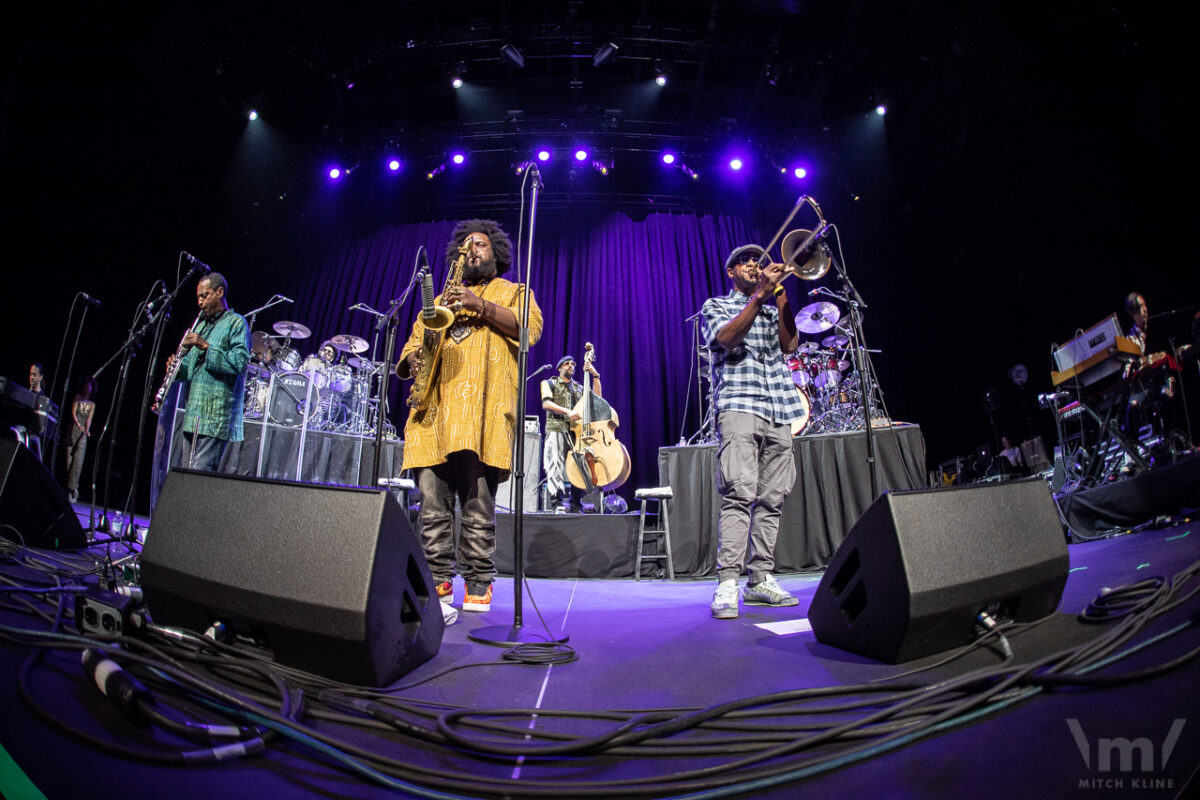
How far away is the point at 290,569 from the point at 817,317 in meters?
8.81

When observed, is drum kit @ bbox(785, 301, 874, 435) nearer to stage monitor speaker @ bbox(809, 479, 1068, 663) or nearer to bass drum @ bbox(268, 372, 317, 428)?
stage monitor speaker @ bbox(809, 479, 1068, 663)

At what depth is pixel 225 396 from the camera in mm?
3857

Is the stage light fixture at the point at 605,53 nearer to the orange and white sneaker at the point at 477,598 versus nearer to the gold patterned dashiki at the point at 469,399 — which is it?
the gold patterned dashiki at the point at 469,399

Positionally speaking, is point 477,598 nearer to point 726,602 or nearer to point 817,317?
point 726,602

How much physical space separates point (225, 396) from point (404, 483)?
1881mm

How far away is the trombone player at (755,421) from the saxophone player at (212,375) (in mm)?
3258

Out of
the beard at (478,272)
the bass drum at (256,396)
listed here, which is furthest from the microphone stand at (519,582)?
the bass drum at (256,396)

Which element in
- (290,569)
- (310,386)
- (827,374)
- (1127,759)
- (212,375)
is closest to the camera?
(1127,759)

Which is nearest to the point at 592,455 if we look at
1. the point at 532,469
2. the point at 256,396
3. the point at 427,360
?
the point at 532,469

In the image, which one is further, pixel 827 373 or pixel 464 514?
pixel 827 373

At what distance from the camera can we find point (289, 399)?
781 cm

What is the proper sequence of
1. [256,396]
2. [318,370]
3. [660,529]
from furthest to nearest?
1. [318,370]
2. [256,396]
3. [660,529]

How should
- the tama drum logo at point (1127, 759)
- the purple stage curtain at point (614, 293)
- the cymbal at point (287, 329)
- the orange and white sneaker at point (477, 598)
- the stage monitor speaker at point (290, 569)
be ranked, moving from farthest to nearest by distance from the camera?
the purple stage curtain at point (614, 293) < the cymbal at point (287, 329) < the orange and white sneaker at point (477, 598) < the stage monitor speaker at point (290, 569) < the tama drum logo at point (1127, 759)

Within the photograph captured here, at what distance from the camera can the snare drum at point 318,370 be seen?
8.34 m
